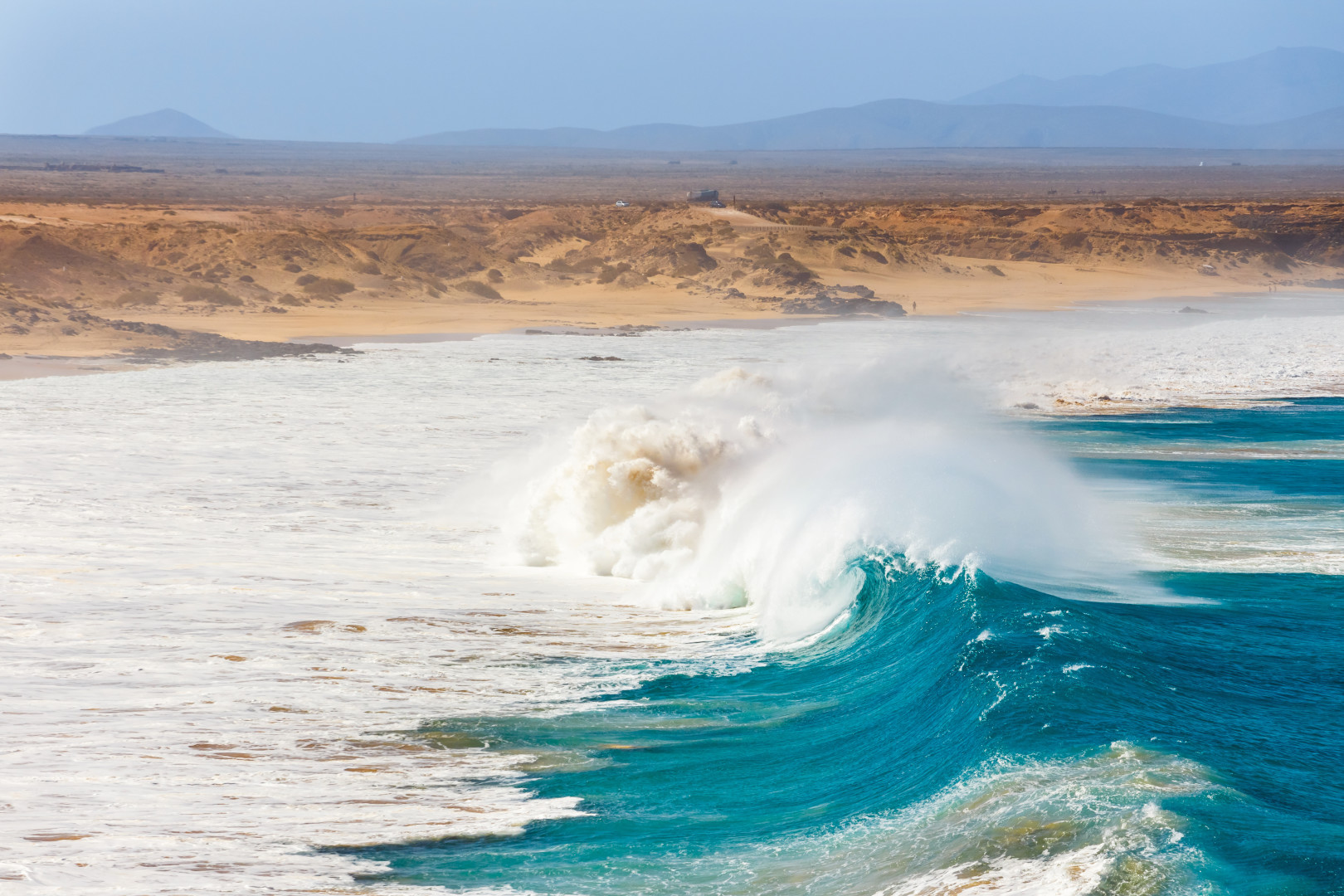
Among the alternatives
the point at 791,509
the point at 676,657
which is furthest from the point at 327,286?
the point at 676,657

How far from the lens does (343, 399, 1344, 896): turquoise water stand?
7836mm

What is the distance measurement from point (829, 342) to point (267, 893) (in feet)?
123

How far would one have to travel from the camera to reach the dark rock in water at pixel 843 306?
181ft

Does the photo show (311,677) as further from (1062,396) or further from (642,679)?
(1062,396)

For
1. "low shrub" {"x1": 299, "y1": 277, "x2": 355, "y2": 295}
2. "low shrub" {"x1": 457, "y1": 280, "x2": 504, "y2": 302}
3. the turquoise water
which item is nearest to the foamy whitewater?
the turquoise water

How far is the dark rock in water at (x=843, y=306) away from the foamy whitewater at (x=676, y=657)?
29.2 metres

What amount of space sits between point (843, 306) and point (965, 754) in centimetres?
4748

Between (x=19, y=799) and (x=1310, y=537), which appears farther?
(x=1310, y=537)

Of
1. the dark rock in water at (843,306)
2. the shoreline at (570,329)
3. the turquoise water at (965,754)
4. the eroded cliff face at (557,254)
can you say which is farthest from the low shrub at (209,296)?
the turquoise water at (965,754)

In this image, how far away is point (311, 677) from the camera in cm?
1226

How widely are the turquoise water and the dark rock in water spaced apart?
1587 inches

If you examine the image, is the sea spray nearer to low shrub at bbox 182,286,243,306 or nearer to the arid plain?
the arid plain

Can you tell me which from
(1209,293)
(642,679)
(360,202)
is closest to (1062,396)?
(642,679)

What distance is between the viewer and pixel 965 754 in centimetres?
959
